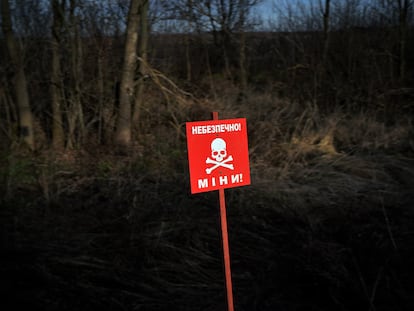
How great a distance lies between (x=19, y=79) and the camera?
28.8ft

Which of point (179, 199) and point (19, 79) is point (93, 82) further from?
point (179, 199)

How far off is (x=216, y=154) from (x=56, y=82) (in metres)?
6.88

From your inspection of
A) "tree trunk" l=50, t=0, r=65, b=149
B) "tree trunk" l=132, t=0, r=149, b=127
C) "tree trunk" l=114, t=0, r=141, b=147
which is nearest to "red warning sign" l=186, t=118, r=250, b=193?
"tree trunk" l=114, t=0, r=141, b=147

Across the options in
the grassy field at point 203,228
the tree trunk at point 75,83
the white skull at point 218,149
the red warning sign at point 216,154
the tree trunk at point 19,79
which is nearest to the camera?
the red warning sign at point 216,154

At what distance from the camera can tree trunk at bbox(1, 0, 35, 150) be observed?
28.0 feet

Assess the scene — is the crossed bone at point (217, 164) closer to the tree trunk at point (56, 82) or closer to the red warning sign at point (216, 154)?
the red warning sign at point (216, 154)

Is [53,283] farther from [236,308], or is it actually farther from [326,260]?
[326,260]

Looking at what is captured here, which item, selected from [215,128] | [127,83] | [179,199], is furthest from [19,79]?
[215,128]

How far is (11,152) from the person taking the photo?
799 centimetres

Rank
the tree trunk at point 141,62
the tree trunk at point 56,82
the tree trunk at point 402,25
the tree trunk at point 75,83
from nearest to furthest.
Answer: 1. the tree trunk at point 75,83
2. the tree trunk at point 56,82
3. the tree trunk at point 141,62
4. the tree trunk at point 402,25

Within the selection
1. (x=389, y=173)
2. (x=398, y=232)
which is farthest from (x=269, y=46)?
(x=398, y=232)

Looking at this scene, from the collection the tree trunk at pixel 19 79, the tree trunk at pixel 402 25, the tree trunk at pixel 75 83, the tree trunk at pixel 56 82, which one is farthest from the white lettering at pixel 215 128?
the tree trunk at pixel 402 25

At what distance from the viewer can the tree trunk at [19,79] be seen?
8.52 meters

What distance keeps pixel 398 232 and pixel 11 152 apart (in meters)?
6.70
